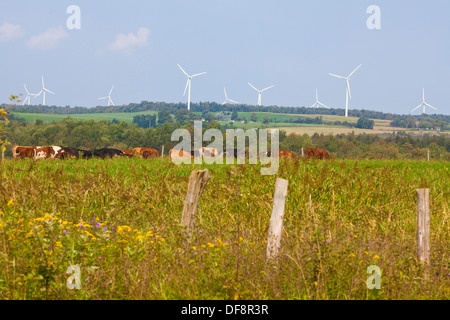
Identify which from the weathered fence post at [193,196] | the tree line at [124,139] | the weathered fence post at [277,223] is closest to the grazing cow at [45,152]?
the weathered fence post at [193,196]

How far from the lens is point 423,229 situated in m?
6.27

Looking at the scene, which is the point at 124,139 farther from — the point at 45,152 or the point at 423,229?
the point at 423,229

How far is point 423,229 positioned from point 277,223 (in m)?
1.84

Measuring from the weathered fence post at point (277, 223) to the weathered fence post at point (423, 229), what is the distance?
5.67 ft

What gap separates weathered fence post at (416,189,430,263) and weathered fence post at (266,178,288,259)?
68.0 inches

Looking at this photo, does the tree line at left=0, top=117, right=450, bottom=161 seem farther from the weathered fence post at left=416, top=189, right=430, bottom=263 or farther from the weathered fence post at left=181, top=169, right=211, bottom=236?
the weathered fence post at left=416, top=189, right=430, bottom=263

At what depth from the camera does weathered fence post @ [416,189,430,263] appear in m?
6.17

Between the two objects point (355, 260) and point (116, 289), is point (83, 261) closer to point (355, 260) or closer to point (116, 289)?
point (116, 289)

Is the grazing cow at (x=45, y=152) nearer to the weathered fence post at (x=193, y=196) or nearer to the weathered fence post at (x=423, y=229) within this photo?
the weathered fence post at (x=193, y=196)

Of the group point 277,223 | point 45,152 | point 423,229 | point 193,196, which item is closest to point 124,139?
point 45,152

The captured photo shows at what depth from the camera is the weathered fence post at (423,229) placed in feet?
20.2

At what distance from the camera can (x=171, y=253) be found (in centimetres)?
572
